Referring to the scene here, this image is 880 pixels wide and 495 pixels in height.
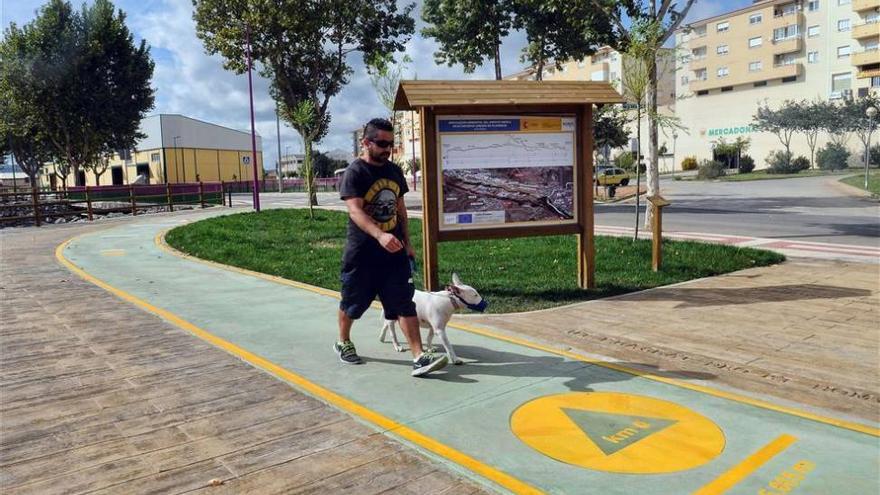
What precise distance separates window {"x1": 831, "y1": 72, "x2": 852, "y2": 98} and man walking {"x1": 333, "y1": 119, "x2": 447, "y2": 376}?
7312 centimetres

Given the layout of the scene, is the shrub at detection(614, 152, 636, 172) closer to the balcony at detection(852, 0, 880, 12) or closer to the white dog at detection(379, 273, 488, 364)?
the balcony at detection(852, 0, 880, 12)

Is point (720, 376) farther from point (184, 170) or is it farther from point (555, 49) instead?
point (184, 170)

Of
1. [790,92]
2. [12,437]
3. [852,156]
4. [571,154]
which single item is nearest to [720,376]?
[571,154]

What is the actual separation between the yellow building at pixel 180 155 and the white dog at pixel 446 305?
62642mm

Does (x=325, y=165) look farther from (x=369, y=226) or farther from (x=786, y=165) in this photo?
(x=369, y=226)

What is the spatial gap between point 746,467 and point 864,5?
246 ft

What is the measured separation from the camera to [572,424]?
4.07 meters

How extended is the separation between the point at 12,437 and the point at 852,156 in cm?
7270

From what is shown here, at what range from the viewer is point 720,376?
4965 millimetres

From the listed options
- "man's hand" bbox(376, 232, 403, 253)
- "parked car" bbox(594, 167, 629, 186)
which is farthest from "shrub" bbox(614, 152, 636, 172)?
"man's hand" bbox(376, 232, 403, 253)

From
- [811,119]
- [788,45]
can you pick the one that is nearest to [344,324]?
[811,119]

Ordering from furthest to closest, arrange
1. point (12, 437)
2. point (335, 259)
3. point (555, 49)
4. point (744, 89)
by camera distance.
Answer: point (744, 89) < point (555, 49) < point (335, 259) < point (12, 437)

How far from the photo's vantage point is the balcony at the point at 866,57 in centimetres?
6101

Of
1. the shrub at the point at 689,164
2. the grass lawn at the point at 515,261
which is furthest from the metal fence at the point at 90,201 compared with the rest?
the shrub at the point at 689,164
